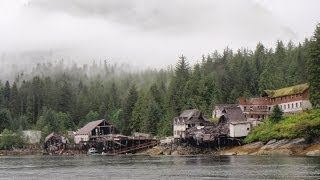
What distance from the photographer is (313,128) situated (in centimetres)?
10075

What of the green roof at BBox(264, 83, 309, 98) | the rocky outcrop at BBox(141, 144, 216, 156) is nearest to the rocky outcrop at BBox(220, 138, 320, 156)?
the rocky outcrop at BBox(141, 144, 216, 156)

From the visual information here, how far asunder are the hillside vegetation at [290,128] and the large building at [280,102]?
1326cm

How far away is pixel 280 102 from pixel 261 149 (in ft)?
109

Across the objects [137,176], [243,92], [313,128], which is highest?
[243,92]

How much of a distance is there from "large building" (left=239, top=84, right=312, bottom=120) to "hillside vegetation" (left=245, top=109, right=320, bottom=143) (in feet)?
43.5

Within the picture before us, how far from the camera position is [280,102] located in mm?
140500

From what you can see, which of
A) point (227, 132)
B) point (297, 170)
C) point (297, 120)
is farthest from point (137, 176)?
point (227, 132)

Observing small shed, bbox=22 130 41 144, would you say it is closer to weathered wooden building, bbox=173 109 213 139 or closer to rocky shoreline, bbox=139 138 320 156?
weathered wooden building, bbox=173 109 213 139

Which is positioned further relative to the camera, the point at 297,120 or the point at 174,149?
the point at 174,149

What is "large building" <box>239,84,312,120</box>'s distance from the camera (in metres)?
131

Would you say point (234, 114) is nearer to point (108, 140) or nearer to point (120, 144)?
point (120, 144)

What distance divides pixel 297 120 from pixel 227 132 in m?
20.7

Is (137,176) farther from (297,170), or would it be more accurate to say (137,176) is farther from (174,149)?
(174,149)

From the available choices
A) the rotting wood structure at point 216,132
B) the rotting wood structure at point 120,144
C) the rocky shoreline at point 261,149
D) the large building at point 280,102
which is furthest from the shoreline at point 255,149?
the large building at point 280,102
